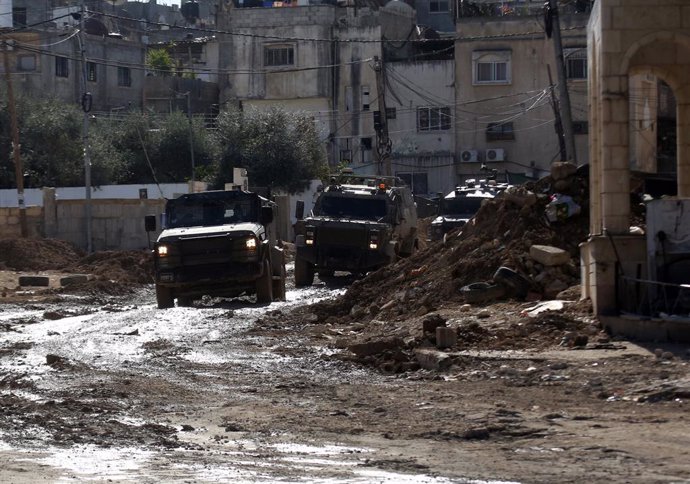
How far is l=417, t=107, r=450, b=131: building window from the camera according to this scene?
61.8 meters

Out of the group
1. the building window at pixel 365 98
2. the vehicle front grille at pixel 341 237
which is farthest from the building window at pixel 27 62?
the vehicle front grille at pixel 341 237

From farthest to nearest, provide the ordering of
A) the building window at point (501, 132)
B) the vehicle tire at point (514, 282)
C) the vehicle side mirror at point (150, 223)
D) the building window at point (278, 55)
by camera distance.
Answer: the building window at point (278, 55) < the building window at point (501, 132) < the vehicle side mirror at point (150, 223) < the vehicle tire at point (514, 282)

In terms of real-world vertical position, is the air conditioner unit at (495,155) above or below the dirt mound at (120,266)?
above

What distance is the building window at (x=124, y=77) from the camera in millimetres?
69000

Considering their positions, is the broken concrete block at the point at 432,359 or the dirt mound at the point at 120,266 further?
the dirt mound at the point at 120,266

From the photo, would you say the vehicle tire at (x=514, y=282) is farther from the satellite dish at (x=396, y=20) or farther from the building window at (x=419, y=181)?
the satellite dish at (x=396, y=20)

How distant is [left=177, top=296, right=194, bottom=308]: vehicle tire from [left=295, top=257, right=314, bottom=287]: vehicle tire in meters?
6.22

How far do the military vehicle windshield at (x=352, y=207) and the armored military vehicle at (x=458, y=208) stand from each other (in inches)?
217

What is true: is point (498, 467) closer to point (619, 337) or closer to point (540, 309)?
point (619, 337)

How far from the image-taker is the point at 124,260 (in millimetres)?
37031

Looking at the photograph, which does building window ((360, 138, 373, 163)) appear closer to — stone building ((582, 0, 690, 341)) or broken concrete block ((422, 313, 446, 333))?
stone building ((582, 0, 690, 341))

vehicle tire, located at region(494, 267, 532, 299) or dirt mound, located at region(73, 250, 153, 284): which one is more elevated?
vehicle tire, located at region(494, 267, 532, 299)

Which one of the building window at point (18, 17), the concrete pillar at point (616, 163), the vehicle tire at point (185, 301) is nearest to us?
the concrete pillar at point (616, 163)

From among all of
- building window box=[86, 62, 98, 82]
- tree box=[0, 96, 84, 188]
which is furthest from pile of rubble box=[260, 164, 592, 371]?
building window box=[86, 62, 98, 82]
